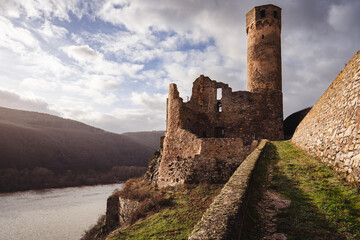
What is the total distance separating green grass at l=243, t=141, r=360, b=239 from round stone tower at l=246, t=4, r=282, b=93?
15871mm

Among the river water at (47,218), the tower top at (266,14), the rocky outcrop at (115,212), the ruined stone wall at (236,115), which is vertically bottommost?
the river water at (47,218)

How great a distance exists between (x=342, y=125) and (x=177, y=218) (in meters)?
6.71

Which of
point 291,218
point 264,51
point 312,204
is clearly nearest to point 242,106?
point 264,51

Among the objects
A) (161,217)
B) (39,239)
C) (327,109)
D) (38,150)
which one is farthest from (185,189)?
(38,150)

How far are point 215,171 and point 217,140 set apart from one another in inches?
76.6

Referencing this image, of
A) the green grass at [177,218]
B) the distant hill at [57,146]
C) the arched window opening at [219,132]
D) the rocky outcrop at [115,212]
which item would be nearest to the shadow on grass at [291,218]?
the green grass at [177,218]

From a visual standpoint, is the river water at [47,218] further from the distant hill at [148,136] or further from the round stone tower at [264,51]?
the distant hill at [148,136]

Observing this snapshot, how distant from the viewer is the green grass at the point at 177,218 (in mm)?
7556

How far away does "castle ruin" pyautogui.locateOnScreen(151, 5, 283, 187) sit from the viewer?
1686 cm

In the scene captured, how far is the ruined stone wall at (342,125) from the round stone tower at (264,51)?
529 inches

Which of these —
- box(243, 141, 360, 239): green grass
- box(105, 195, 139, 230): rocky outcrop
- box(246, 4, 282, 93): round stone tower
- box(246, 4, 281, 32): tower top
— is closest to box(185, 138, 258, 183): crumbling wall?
box(105, 195, 139, 230): rocky outcrop

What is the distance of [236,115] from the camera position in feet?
64.8

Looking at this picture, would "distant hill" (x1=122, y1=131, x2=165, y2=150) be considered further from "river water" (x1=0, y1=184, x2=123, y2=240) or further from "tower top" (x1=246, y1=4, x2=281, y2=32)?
"tower top" (x1=246, y1=4, x2=281, y2=32)

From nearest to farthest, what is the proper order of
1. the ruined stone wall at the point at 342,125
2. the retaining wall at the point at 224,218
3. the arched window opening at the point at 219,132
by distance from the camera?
the retaining wall at the point at 224,218
the ruined stone wall at the point at 342,125
the arched window opening at the point at 219,132
